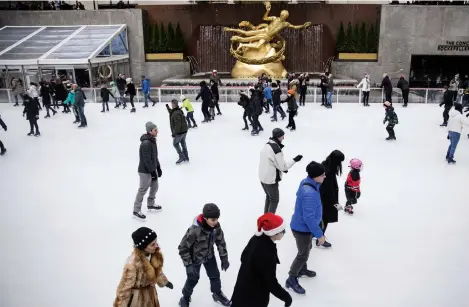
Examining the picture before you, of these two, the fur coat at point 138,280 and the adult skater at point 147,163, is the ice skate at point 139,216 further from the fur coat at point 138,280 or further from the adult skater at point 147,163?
the fur coat at point 138,280

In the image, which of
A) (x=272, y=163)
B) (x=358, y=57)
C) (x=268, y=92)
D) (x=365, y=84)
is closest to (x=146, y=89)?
(x=268, y=92)

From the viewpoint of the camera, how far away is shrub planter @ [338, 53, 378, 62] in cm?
1853

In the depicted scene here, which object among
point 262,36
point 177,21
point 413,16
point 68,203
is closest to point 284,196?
point 68,203

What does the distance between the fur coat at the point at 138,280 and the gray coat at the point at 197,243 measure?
1.36 feet

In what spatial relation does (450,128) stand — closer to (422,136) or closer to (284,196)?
(422,136)

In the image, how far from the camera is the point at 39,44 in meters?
16.9

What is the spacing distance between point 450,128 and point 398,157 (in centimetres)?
110

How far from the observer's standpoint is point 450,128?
7.15m

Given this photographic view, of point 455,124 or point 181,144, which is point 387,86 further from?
point 181,144

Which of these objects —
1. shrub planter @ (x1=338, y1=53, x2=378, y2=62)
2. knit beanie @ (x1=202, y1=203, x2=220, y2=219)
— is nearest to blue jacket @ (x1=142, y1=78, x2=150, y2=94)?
Answer: shrub planter @ (x1=338, y1=53, x2=378, y2=62)

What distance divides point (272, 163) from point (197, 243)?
1.55m

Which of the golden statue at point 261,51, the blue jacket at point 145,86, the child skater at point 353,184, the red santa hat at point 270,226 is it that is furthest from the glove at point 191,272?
the golden statue at point 261,51

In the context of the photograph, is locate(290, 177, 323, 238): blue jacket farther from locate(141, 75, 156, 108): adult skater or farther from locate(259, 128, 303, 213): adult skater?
locate(141, 75, 156, 108): adult skater

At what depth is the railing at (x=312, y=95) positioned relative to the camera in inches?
532
